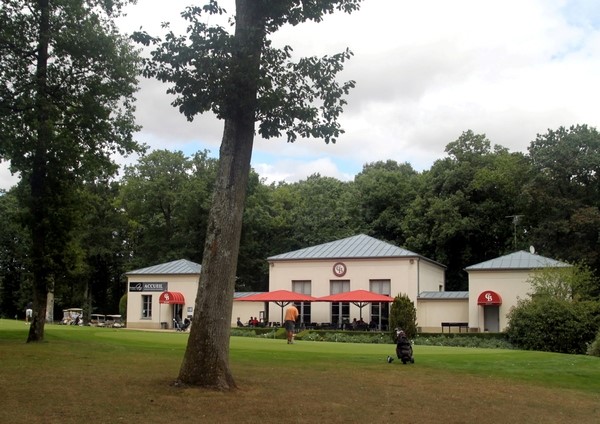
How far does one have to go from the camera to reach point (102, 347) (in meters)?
19.3

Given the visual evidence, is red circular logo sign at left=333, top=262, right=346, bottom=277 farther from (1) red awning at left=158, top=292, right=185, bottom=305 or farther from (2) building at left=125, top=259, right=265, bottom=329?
(1) red awning at left=158, top=292, right=185, bottom=305

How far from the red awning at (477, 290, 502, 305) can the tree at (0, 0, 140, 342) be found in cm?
2867

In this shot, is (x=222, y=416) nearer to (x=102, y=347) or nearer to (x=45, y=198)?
(x=102, y=347)

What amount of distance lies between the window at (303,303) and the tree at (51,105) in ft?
91.1

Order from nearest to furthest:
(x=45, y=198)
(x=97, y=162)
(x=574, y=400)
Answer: (x=574, y=400), (x=45, y=198), (x=97, y=162)

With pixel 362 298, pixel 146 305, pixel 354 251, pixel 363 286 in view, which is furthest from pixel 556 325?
pixel 146 305

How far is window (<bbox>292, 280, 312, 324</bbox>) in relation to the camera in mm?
47750

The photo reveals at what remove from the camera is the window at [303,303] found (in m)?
47.8

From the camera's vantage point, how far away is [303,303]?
47656mm

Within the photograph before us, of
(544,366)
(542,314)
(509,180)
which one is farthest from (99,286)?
(544,366)

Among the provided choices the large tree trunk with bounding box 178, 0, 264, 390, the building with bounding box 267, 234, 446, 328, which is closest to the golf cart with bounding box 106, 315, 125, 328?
the building with bounding box 267, 234, 446, 328

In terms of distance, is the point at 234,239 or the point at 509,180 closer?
the point at 234,239

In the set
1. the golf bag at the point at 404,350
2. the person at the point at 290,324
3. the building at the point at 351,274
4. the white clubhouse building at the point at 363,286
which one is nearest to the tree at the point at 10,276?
the white clubhouse building at the point at 363,286

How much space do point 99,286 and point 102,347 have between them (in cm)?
5675
